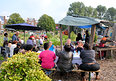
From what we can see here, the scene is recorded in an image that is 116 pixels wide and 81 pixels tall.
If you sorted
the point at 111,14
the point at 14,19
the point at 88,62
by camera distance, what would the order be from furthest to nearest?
the point at 111,14 → the point at 14,19 → the point at 88,62

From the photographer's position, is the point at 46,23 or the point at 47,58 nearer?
the point at 47,58

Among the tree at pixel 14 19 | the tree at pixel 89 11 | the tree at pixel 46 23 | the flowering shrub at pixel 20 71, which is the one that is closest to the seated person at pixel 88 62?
the flowering shrub at pixel 20 71

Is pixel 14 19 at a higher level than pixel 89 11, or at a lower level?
lower

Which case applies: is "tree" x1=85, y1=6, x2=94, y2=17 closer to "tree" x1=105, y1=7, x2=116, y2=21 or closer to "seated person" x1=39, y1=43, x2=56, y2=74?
"tree" x1=105, y1=7, x2=116, y2=21

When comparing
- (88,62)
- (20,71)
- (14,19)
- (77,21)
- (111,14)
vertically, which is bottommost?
(88,62)

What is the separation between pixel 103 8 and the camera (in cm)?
5294

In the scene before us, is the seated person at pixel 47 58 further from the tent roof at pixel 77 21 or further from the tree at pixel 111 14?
the tree at pixel 111 14

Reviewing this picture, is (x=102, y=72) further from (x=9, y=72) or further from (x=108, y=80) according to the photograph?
(x=9, y=72)

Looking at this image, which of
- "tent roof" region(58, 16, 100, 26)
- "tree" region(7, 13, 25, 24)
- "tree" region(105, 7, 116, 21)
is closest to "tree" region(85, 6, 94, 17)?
"tree" region(105, 7, 116, 21)

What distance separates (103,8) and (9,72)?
57.6m

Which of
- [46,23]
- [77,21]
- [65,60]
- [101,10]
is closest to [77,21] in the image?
[77,21]

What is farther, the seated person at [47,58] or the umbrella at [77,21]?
the umbrella at [77,21]

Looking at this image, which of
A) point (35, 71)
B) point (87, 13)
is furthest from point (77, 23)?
point (87, 13)

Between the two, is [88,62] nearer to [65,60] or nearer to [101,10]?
[65,60]
